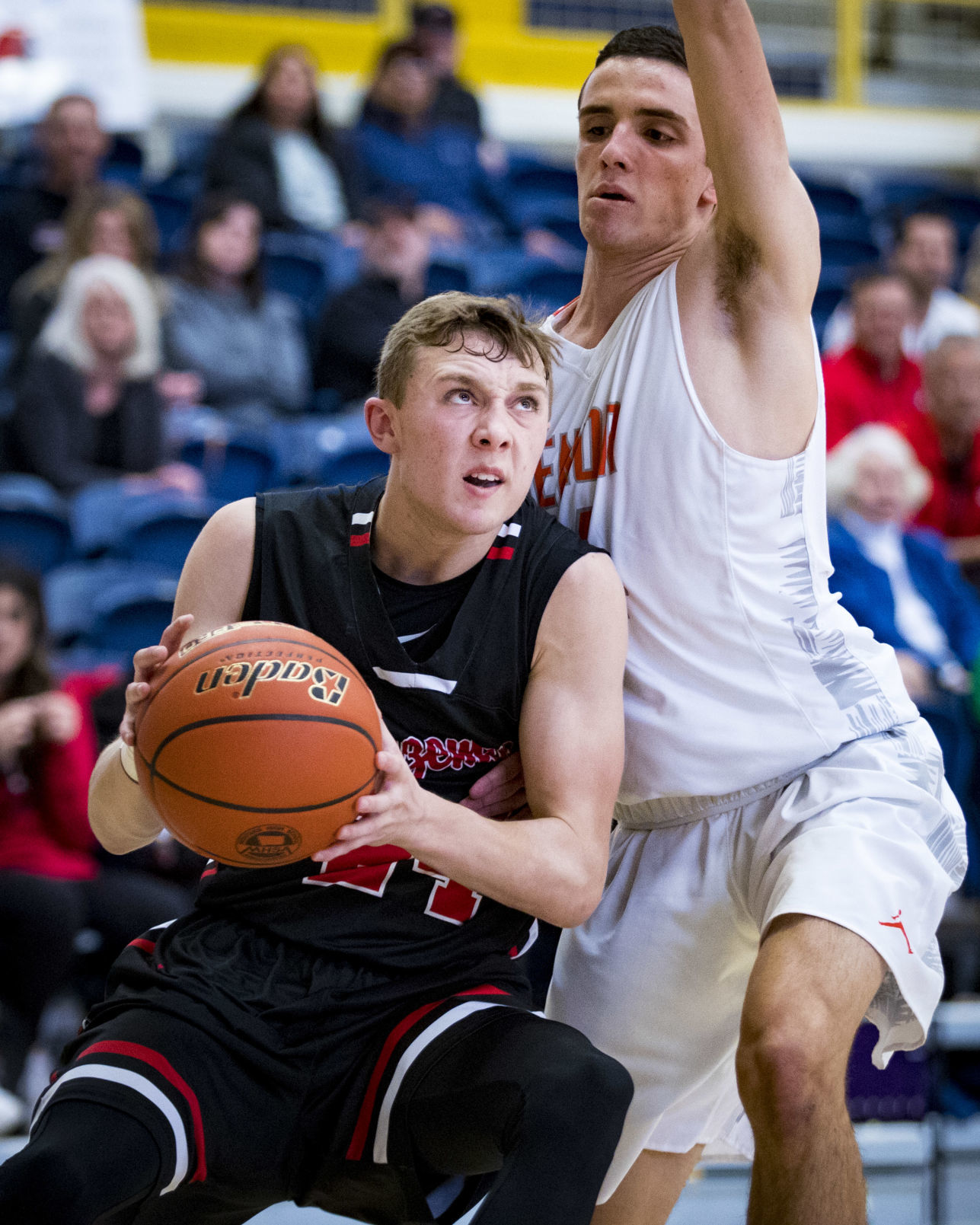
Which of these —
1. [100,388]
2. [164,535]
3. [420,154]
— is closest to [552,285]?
[420,154]

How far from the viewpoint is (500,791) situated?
2439 millimetres

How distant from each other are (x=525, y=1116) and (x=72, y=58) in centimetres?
830

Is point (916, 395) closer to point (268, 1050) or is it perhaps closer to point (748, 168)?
point (748, 168)

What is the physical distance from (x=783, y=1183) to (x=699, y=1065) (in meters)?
0.63

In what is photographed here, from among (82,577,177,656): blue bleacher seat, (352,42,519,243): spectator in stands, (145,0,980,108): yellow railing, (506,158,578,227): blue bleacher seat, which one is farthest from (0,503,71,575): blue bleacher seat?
(145,0,980,108): yellow railing

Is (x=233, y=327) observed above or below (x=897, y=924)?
below

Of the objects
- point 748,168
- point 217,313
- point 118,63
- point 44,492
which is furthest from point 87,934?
point 118,63

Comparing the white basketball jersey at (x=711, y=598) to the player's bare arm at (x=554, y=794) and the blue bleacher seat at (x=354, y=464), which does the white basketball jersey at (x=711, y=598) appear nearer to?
the player's bare arm at (x=554, y=794)

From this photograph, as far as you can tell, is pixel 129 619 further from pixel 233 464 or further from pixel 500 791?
pixel 500 791

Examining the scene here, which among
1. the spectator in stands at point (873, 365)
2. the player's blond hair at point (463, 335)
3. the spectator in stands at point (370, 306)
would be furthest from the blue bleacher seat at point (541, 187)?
the player's blond hair at point (463, 335)

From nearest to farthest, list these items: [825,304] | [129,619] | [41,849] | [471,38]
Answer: [41,849]
[129,619]
[825,304]
[471,38]

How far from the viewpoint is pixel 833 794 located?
2551mm

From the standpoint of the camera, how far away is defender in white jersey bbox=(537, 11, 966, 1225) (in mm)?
2439

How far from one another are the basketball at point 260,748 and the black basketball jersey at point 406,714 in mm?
254
